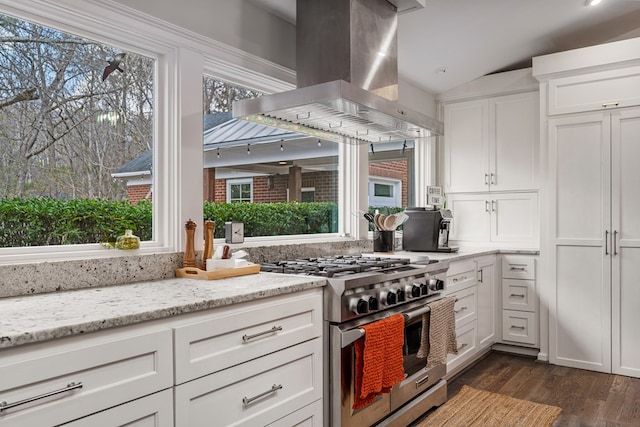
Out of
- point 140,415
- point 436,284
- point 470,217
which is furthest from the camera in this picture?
point 470,217

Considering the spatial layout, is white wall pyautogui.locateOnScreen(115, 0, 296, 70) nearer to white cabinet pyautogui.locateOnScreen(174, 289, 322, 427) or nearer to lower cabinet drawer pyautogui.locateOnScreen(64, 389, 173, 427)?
white cabinet pyautogui.locateOnScreen(174, 289, 322, 427)

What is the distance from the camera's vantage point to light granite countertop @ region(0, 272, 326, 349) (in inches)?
48.4

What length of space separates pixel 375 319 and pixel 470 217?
2553 mm

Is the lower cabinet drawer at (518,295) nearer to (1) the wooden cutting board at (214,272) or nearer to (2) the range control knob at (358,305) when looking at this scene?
(2) the range control knob at (358,305)

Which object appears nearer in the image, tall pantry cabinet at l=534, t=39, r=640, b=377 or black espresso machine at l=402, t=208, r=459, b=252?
tall pantry cabinet at l=534, t=39, r=640, b=377

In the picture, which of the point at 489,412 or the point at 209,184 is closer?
the point at 209,184

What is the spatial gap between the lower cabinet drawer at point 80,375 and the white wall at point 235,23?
148 centimetres

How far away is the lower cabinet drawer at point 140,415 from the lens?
50.9 inches

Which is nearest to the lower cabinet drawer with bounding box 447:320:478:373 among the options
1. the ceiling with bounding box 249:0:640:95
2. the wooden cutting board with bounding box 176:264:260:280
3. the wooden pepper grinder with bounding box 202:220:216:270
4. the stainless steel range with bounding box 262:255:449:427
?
the stainless steel range with bounding box 262:255:449:427

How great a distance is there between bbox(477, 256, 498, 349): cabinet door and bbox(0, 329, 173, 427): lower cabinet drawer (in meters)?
2.96

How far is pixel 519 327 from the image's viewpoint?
411 cm

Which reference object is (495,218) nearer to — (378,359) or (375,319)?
(375,319)

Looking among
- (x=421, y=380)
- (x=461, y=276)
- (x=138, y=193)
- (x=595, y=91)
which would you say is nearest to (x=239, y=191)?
(x=138, y=193)

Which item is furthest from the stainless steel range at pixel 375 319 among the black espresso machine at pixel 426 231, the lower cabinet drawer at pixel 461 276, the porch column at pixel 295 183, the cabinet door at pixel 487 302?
the cabinet door at pixel 487 302
